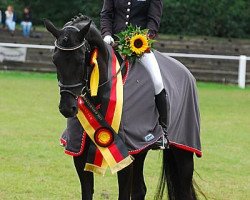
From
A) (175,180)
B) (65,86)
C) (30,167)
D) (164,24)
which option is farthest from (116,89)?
(164,24)

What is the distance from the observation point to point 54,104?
16.5 m

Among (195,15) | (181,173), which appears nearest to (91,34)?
(181,173)

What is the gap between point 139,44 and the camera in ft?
20.4

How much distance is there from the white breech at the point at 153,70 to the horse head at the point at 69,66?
39.2 inches

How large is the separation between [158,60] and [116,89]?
973 mm

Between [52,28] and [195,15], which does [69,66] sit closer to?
[52,28]

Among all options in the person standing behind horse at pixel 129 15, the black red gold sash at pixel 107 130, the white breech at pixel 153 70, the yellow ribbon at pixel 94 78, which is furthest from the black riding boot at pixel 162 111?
the yellow ribbon at pixel 94 78

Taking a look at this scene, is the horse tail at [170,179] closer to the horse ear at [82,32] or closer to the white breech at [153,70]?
the white breech at [153,70]

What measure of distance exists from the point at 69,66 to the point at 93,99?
54cm

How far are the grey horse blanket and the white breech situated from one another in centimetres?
5

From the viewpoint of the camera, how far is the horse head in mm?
5238

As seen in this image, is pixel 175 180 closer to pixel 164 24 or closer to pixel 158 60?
pixel 158 60

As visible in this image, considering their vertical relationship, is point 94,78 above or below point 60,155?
above

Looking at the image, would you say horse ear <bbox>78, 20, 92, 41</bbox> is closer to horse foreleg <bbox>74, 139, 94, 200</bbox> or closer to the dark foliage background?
horse foreleg <bbox>74, 139, 94, 200</bbox>
